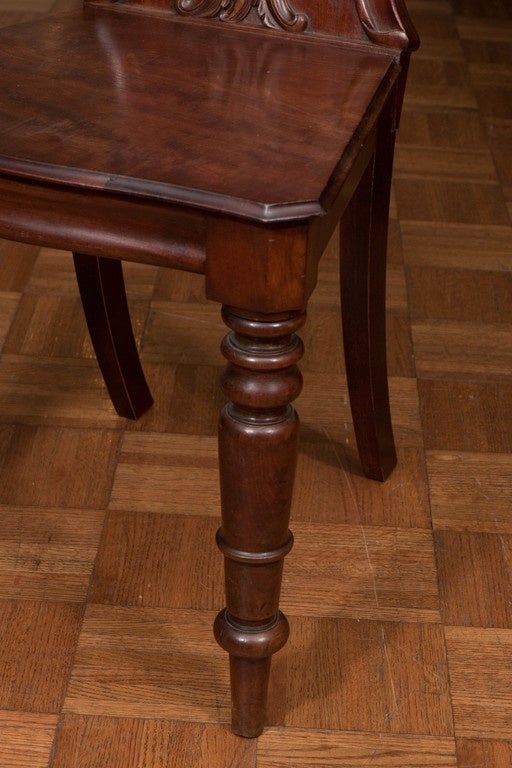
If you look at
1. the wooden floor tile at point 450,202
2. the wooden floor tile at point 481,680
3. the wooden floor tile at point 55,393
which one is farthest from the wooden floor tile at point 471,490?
the wooden floor tile at point 450,202

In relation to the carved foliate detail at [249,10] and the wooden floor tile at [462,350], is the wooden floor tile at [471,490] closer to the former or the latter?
the wooden floor tile at [462,350]

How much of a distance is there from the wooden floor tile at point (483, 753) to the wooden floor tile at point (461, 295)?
0.67 meters

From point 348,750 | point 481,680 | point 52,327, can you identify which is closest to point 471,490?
point 481,680

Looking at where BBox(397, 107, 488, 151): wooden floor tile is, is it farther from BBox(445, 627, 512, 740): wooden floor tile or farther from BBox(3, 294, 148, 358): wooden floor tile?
BBox(445, 627, 512, 740): wooden floor tile

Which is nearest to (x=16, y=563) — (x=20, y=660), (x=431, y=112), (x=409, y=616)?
(x=20, y=660)

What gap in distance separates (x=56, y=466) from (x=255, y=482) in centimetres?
49

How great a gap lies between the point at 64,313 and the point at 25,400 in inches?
8.1

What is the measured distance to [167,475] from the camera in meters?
1.10

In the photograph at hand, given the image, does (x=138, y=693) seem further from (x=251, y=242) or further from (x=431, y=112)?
(x=431, y=112)

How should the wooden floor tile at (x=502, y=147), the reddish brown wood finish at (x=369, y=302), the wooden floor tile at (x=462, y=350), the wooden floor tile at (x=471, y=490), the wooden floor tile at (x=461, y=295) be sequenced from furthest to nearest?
the wooden floor tile at (x=502, y=147)
the wooden floor tile at (x=461, y=295)
the wooden floor tile at (x=462, y=350)
the wooden floor tile at (x=471, y=490)
the reddish brown wood finish at (x=369, y=302)

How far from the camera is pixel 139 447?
1134 millimetres

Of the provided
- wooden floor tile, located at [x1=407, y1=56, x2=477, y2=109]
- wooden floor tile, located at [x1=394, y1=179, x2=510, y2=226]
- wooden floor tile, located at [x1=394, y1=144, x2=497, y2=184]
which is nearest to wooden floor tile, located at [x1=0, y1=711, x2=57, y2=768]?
wooden floor tile, located at [x1=394, y1=179, x2=510, y2=226]

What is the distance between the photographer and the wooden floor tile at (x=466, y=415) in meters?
1.16

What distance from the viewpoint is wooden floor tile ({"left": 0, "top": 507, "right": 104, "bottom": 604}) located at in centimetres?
96
